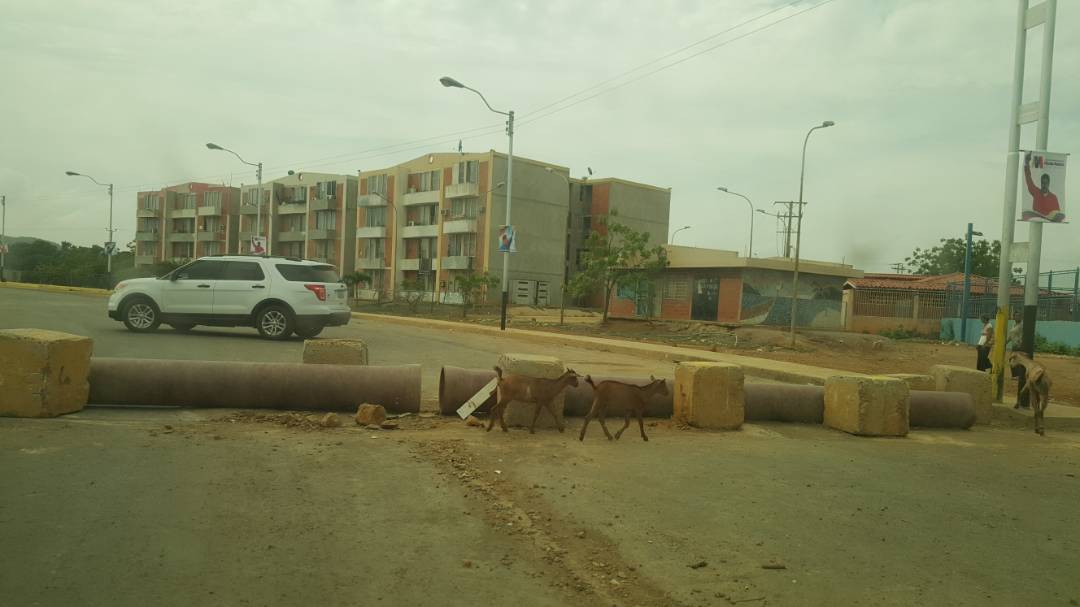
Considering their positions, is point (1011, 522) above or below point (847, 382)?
below

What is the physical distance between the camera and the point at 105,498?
16.4 ft

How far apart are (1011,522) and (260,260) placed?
14.4m

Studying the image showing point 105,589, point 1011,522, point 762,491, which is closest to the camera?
point 105,589

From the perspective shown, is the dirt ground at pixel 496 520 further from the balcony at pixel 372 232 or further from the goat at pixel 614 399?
the balcony at pixel 372 232

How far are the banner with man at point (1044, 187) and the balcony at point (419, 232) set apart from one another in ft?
179

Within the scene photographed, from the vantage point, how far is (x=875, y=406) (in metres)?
8.82

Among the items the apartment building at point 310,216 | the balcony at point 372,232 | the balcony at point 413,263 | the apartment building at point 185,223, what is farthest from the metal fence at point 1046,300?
the apartment building at point 185,223

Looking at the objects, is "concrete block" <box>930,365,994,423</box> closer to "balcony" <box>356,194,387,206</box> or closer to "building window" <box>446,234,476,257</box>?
"building window" <box>446,234,476,257</box>

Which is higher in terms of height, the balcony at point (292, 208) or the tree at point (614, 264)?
the balcony at point (292, 208)

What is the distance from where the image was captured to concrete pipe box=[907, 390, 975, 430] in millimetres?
9617

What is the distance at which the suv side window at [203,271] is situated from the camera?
52.7ft

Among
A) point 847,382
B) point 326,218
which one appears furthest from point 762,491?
point 326,218

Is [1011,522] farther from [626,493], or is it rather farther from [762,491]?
A: [626,493]

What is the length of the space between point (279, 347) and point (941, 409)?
11.3 meters
